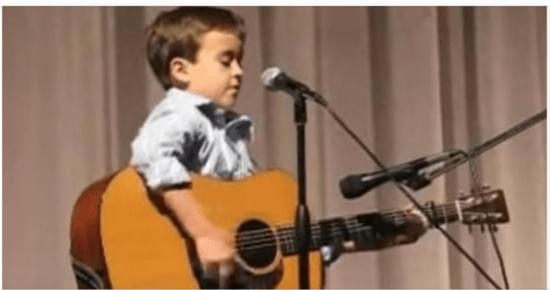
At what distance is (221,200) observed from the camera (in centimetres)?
136

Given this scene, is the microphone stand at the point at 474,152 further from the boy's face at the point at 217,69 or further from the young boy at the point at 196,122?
the boy's face at the point at 217,69

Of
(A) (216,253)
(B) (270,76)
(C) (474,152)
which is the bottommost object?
(A) (216,253)

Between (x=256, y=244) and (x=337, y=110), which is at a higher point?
(x=337, y=110)

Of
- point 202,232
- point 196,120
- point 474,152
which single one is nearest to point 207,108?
point 196,120

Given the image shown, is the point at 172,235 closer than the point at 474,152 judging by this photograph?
Yes

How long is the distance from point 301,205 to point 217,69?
0.21 m

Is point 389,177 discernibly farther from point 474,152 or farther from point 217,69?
point 217,69

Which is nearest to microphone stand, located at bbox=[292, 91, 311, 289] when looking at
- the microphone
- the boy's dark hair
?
the microphone

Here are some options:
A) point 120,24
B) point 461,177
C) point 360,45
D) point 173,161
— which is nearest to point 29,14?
point 120,24

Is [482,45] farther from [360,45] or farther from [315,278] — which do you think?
[315,278]

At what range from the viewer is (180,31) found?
1420 mm

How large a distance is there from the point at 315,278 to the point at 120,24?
1.34 ft

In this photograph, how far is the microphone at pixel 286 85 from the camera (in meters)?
1.42

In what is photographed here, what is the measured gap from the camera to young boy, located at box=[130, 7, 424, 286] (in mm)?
1368
